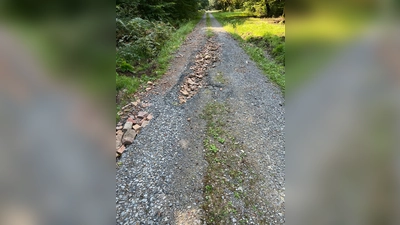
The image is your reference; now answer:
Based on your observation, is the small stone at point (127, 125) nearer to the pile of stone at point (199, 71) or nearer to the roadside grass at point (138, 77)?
the roadside grass at point (138, 77)

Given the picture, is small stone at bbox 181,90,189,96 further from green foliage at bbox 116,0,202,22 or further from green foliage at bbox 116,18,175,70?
green foliage at bbox 116,0,202,22

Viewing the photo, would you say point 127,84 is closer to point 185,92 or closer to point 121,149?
point 185,92

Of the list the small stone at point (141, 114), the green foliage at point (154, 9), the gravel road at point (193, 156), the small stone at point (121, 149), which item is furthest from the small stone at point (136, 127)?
the green foliage at point (154, 9)

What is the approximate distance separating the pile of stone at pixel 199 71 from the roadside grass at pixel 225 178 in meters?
1.84

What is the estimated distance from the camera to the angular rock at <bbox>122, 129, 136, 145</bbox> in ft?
14.0

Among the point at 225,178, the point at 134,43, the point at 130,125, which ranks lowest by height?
the point at 225,178

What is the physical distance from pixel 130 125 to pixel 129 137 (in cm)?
46

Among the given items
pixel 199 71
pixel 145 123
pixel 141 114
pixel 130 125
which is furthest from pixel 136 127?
pixel 199 71

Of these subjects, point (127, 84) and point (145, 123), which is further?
point (127, 84)

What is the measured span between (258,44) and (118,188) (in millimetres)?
11314

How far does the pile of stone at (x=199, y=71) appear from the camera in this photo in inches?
259

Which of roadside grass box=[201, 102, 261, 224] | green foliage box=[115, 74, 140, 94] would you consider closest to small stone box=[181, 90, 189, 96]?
green foliage box=[115, 74, 140, 94]

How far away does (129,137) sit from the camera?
4.38m
